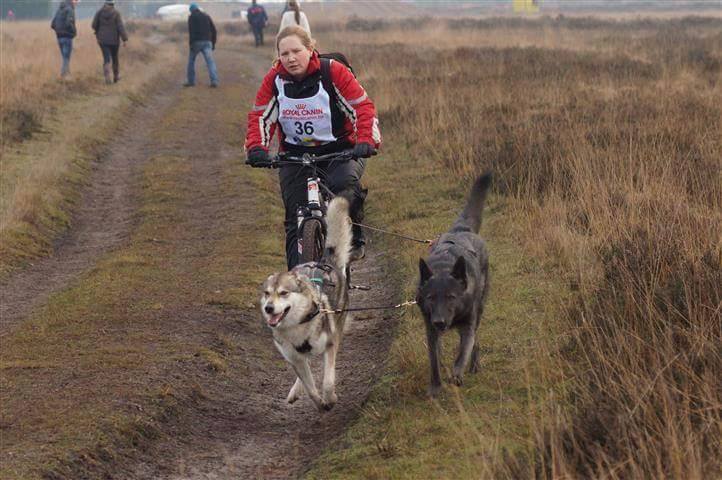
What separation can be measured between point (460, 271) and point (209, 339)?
9.08ft

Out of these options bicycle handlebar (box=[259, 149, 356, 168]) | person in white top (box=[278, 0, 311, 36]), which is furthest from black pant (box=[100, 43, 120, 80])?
bicycle handlebar (box=[259, 149, 356, 168])

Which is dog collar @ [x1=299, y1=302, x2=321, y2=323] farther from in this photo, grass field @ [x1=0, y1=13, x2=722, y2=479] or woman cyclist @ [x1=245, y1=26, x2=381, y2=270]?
woman cyclist @ [x1=245, y1=26, x2=381, y2=270]

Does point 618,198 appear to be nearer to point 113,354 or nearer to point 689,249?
point 689,249

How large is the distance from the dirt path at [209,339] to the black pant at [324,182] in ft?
3.17

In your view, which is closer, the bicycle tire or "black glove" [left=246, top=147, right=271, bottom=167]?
the bicycle tire

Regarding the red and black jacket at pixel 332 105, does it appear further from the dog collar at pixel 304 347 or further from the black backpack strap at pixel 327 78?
the dog collar at pixel 304 347

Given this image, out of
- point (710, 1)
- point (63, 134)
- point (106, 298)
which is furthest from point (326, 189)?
point (710, 1)

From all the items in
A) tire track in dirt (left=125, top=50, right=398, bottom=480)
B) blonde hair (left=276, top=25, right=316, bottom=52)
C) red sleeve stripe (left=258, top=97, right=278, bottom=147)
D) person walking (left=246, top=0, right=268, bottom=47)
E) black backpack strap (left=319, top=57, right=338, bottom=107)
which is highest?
blonde hair (left=276, top=25, right=316, bottom=52)

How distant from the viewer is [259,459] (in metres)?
5.56

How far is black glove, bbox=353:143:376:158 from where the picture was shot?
6492mm

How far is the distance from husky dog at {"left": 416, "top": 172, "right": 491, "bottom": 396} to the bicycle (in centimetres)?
94

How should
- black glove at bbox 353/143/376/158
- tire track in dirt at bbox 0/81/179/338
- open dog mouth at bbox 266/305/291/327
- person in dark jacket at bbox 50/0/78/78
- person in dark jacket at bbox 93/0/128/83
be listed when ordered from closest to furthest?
open dog mouth at bbox 266/305/291/327 < black glove at bbox 353/143/376/158 < tire track in dirt at bbox 0/81/179/338 < person in dark jacket at bbox 50/0/78/78 < person in dark jacket at bbox 93/0/128/83

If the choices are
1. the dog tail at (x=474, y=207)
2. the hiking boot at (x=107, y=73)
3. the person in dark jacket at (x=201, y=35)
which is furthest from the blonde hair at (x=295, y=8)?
the hiking boot at (x=107, y=73)

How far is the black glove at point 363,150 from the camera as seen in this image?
649 cm
